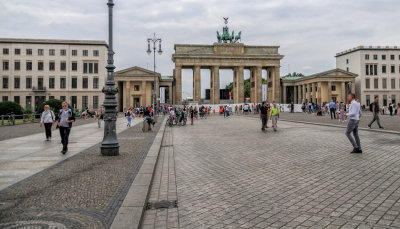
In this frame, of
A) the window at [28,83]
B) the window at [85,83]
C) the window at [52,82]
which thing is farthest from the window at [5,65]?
the window at [85,83]

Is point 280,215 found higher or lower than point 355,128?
lower

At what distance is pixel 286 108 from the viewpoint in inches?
2657

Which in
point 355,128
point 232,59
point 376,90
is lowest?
point 355,128

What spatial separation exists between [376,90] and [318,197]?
90.6 meters

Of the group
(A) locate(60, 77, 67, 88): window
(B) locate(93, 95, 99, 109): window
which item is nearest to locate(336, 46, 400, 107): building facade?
(B) locate(93, 95, 99, 109): window

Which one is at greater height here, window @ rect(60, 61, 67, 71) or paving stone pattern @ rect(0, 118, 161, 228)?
window @ rect(60, 61, 67, 71)

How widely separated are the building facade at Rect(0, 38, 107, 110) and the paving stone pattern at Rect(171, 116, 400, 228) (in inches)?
2582

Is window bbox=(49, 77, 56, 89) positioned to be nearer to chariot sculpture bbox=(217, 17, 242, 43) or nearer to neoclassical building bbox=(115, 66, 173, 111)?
neoclassical building bbox=(115, 66, 173, 111)

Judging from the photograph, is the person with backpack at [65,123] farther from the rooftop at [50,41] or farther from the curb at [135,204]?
the rooftop at [50,41]

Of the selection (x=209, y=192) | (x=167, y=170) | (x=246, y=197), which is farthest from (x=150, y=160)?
(x=246, y=197)

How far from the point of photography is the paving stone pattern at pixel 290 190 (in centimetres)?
405

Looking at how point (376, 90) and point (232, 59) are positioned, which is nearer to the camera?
point (232, 59)

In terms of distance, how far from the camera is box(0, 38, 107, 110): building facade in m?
66.6

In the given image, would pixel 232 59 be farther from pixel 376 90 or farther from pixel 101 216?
pixel 101 216
